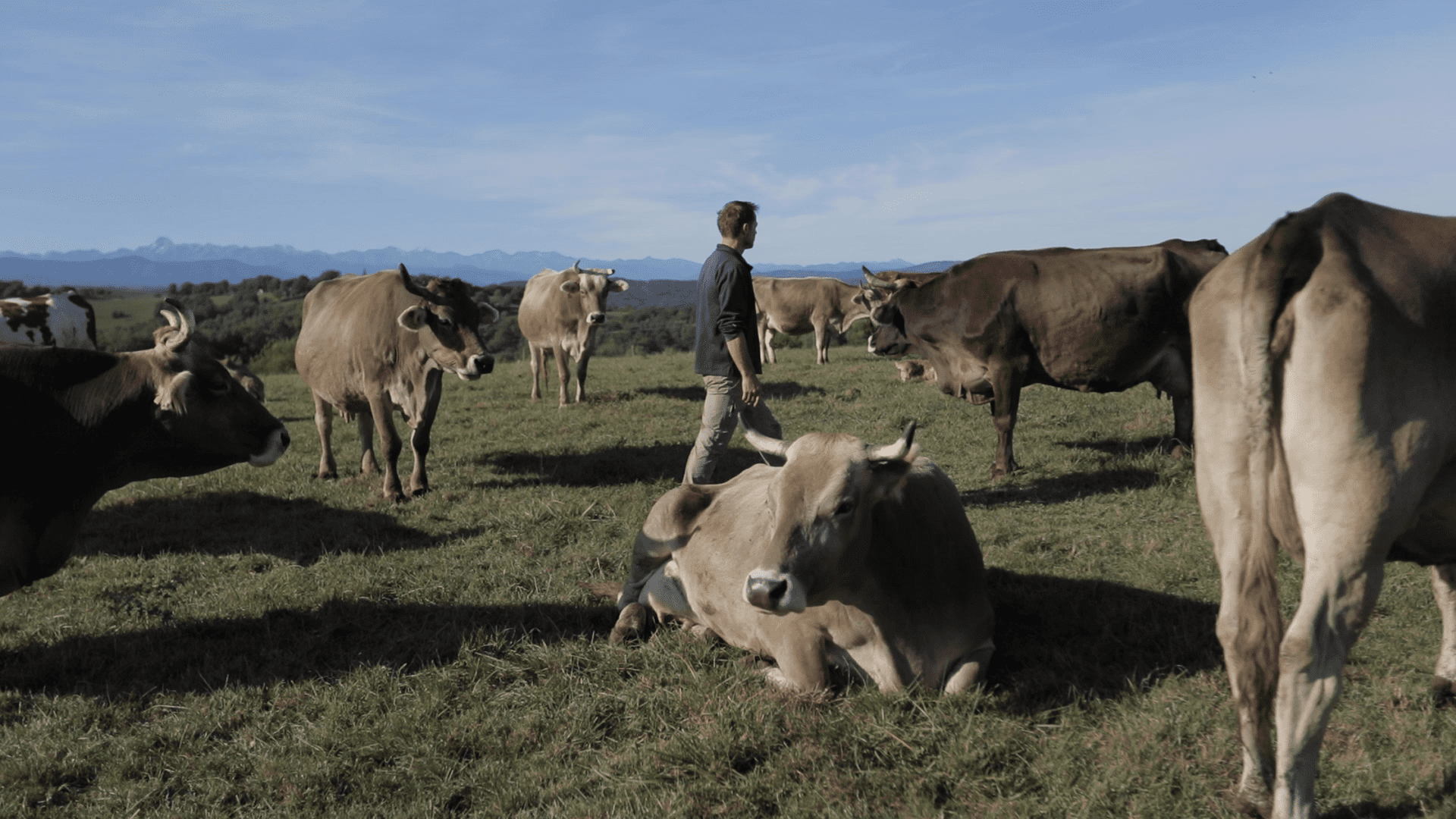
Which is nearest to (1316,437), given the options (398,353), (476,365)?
(476,365)

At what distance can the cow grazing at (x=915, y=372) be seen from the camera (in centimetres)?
1413

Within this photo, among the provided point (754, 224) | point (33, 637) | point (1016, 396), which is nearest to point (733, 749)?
point (754, 224)

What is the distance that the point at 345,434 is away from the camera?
42.7 ft

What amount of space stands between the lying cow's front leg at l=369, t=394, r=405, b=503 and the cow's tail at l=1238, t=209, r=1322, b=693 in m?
7.94

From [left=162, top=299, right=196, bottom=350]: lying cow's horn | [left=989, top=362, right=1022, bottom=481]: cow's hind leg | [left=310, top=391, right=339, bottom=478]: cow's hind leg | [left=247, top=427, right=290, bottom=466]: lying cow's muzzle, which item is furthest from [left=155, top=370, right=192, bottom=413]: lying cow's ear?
[left=989, top=362, right=1022, bottom=481]: cow's hind leg

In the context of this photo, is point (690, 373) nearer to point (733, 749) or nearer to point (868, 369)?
point (868, 369)

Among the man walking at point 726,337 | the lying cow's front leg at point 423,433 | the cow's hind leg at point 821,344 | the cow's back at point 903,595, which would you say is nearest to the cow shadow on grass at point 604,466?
the lying cow's front leg at point 423,433

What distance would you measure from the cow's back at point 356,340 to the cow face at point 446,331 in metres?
0.26

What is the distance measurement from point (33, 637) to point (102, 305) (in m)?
67.0

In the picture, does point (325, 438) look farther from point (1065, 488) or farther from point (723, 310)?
point (1065, 488)

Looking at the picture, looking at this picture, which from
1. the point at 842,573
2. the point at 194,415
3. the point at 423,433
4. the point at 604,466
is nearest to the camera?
the point at 842,573

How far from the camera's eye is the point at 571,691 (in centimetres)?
467

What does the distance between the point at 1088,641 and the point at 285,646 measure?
482 cm

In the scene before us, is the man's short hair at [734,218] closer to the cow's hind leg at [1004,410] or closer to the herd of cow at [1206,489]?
the herd of cow at [1206,489]
